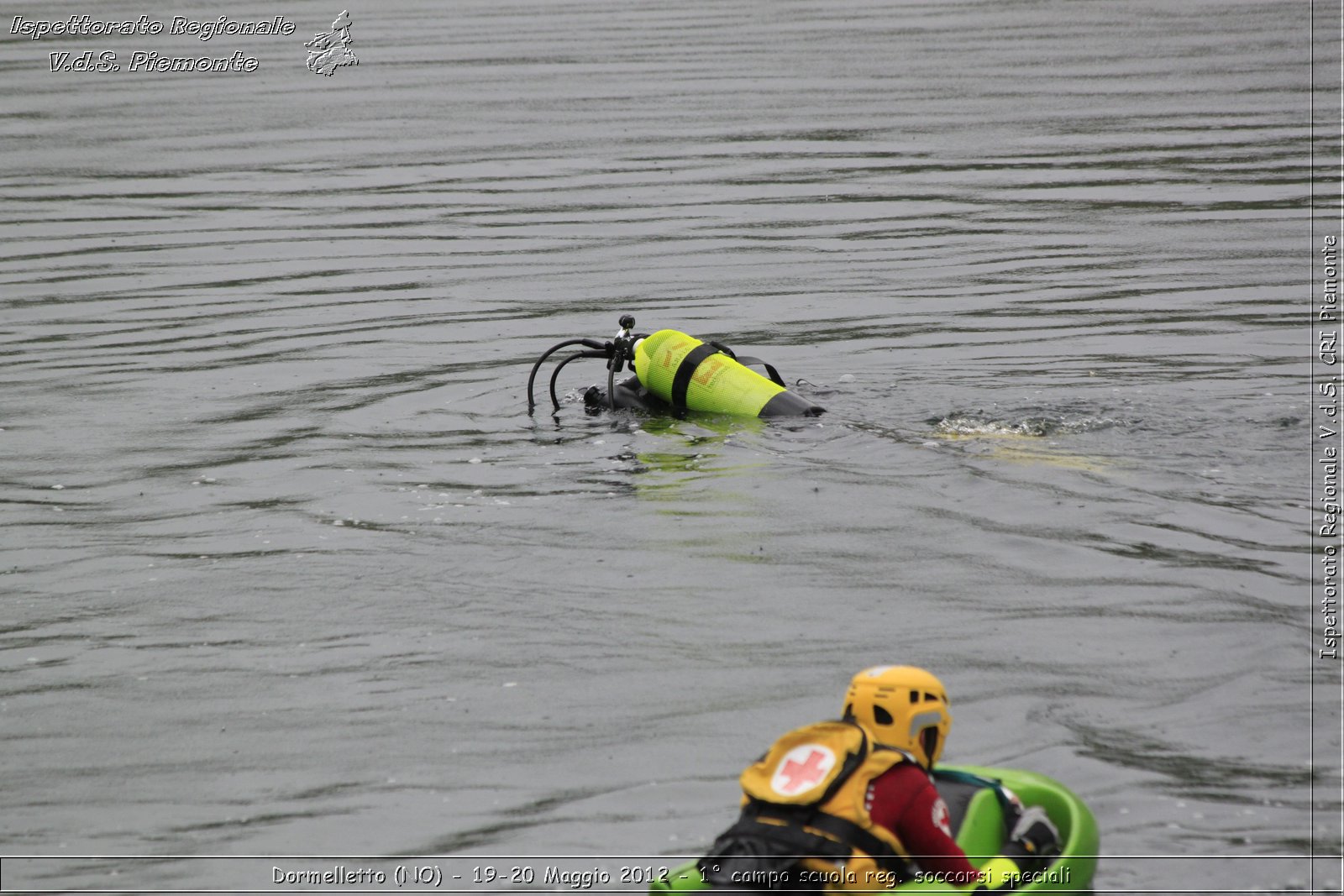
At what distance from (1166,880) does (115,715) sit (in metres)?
4.83

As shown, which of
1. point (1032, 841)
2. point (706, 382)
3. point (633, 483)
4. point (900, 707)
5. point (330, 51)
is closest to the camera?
point (900, 707)

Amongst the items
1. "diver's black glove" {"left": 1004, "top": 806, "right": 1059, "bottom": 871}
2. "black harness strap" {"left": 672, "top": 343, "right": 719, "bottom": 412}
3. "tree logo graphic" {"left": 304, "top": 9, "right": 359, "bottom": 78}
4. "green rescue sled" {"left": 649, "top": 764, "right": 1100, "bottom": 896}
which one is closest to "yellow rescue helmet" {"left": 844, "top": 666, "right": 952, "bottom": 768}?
"green rescue sled" {"left": 649, "top": 764, "right": 1100, "bottom": 896}

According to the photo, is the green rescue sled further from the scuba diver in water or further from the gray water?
the gray water

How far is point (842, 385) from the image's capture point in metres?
12.0

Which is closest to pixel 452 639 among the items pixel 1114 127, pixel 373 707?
pixel 373 707

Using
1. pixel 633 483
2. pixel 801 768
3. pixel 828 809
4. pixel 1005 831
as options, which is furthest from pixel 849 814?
pixel 633 483

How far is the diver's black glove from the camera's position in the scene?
5609 millimetres

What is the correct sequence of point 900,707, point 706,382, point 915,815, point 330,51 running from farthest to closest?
point 330,51, point 706,382, point 900,707, point 915,815

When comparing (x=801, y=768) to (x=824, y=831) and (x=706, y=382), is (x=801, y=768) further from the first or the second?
(x=706, y=382)

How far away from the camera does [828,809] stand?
197 inches

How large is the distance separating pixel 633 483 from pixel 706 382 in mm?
1326

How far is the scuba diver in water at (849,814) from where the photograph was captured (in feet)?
16.3

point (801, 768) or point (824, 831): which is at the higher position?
point (801, 768)

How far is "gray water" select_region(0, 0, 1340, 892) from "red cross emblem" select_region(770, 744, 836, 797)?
3.72 ft
